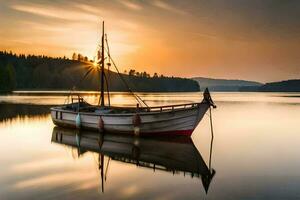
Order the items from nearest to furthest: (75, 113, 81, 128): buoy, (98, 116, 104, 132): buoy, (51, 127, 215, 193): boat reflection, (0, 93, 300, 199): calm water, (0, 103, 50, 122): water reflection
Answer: (0, 93, 300, 199): calm water < (51, 127, 215, 193): boat reflection < (98, 116, 104, 132): buoy < (75, 113, 81, 128): buoy < (0, 103, 50, 122): water reflection

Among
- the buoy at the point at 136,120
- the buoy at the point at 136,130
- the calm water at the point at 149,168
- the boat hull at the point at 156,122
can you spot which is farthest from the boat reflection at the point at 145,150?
the buoy at the point at 136,120

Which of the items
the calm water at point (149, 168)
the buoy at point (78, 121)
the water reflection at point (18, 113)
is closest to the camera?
the calm water at point (149, 168)

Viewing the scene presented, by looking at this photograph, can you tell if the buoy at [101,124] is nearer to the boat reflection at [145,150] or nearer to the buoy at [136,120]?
the boat reflection at [145,150]

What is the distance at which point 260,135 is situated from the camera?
32938mm

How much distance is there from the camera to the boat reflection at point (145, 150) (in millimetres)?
18359

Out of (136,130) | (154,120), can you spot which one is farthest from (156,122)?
(136,130)

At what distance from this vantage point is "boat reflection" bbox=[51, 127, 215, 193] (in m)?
18.4

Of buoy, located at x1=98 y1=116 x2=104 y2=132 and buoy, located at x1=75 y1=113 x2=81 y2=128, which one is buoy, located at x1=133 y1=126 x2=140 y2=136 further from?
buoy, located at x1=75 y1=113 x2=81 y2=128

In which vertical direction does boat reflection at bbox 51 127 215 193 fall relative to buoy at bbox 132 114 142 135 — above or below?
below

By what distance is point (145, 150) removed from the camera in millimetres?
23547

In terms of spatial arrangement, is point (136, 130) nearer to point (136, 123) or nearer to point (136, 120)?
point (136, 123)

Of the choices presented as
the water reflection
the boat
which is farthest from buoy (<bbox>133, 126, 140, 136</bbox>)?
the water reflection

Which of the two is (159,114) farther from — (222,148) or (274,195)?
(274,195)

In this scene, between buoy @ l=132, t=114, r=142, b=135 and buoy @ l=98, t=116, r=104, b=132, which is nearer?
buoy @ l=132, t=114, r=142, b=135
